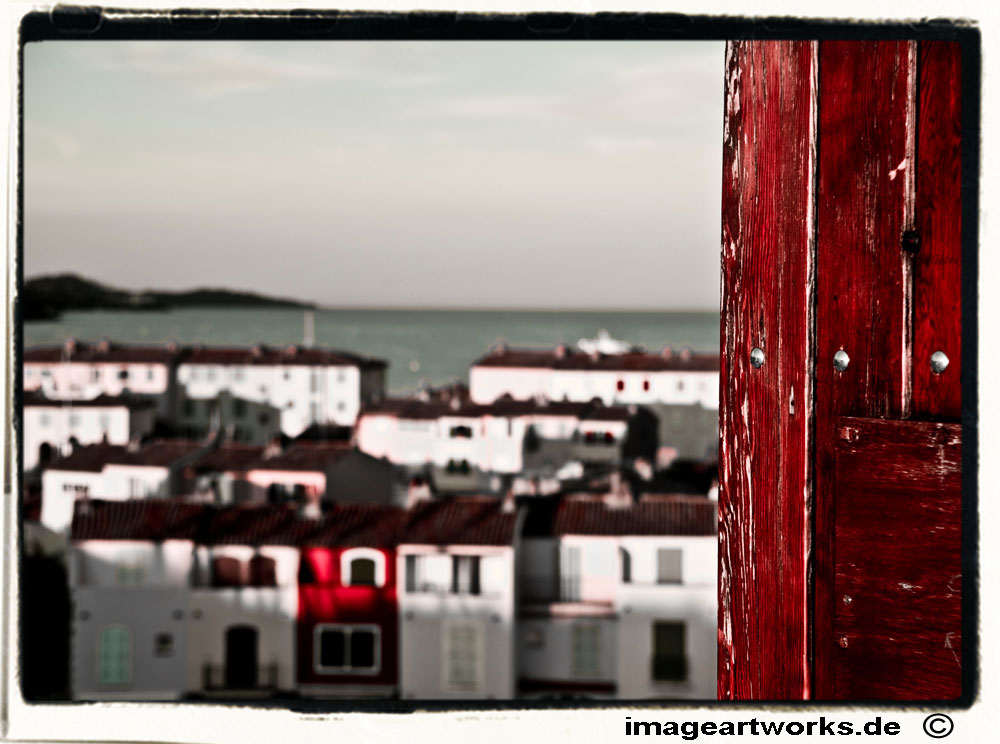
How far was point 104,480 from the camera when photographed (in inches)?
752

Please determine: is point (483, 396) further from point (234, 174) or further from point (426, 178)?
point (234, 174)

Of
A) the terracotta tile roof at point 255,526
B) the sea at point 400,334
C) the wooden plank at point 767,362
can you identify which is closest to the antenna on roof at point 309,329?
the sea at point 400,334

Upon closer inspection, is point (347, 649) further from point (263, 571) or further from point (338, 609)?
point (263, 571)

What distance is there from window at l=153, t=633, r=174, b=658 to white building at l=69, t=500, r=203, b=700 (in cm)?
1

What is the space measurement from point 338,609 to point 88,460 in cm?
630

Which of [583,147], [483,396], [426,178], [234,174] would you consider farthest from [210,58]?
[483,396]

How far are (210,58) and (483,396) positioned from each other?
1787 cm

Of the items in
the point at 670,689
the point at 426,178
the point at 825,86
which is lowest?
the point at 670,689

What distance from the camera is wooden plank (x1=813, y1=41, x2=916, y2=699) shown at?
857 millimetres

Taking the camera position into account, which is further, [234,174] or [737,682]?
[234,174]

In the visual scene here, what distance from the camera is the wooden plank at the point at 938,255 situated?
2.80 ft

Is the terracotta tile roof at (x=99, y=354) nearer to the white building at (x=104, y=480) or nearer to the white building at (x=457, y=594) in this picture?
the white building at (x=104, y=480)

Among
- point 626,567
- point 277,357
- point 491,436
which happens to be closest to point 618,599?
point 626,567

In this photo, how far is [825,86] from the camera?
897 mm
